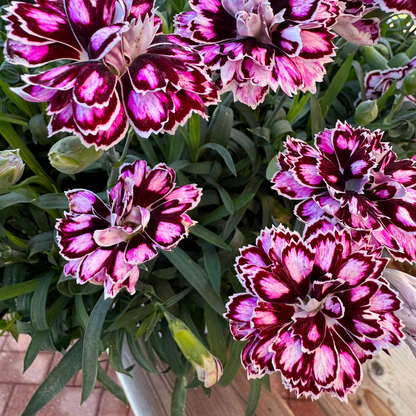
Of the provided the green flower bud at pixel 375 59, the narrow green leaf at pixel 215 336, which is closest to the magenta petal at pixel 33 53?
the narrow green leaf at pixel 215 336

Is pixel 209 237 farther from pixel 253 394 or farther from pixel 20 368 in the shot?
pixel 20 368

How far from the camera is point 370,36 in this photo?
15.4 inches

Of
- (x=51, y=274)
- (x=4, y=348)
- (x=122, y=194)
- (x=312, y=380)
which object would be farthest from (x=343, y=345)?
(x=4, y=348)

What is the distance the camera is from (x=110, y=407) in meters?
1.16

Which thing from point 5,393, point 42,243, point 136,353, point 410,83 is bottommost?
point 5,393

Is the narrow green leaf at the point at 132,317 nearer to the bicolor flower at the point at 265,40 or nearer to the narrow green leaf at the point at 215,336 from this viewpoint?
the narrow green leaf at the point at 215,336

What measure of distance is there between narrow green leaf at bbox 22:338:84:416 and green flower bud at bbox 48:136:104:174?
0.26 meters

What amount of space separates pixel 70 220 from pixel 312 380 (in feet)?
0.74

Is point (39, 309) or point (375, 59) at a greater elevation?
point (375, 59)

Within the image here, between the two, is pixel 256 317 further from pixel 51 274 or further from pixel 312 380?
pixel 51 274

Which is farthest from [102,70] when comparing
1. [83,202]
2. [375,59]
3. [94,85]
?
[375,59]

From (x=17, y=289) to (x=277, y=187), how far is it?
1.01 ft

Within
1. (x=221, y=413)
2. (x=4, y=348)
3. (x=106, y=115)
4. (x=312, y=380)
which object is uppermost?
(x=106, y=115)

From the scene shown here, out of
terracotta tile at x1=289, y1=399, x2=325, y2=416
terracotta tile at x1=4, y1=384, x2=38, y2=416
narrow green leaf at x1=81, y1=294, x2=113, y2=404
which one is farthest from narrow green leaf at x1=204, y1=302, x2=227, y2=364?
terracotta tile at x1=4, y1=384, x2=38, y2=416
